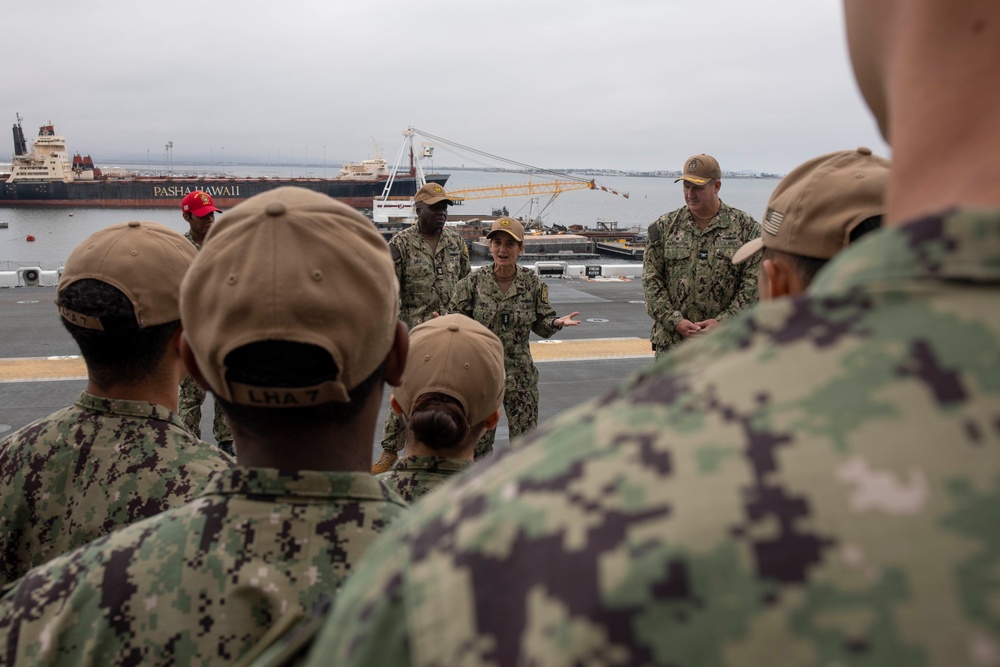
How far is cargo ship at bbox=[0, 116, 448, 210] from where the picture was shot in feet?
200

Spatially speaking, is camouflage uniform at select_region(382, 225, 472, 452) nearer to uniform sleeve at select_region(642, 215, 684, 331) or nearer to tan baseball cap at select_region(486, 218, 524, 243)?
tan baseball cap at select_region(486, 218, 524, 243)

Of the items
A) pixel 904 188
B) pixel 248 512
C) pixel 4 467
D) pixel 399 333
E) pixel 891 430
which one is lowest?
pixel 4 467

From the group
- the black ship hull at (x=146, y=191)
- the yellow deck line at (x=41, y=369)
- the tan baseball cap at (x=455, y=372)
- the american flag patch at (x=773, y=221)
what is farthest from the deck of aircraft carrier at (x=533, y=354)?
the black ship hull at (x=146, y=191)

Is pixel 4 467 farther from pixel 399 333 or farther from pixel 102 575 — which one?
pixel 399 333

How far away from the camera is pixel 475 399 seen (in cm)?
258

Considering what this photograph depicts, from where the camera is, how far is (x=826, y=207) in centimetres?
177

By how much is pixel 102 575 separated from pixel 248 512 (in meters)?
0.22

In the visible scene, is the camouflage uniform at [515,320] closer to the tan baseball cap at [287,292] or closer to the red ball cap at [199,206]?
the red ball cap at [199,206]

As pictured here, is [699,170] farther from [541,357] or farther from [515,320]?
[541,357]

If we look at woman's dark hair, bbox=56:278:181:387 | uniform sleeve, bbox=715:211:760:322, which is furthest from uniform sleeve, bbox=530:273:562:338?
woman's dark hair, bbox=56:278:181:387

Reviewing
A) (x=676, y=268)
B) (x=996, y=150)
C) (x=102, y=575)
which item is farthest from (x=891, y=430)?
(x=676, y=268)

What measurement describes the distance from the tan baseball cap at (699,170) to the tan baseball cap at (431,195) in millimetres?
1716

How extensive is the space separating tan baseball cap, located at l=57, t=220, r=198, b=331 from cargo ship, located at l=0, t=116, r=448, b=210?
5893cm

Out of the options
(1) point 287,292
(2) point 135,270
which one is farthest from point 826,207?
(2) point 135,270
